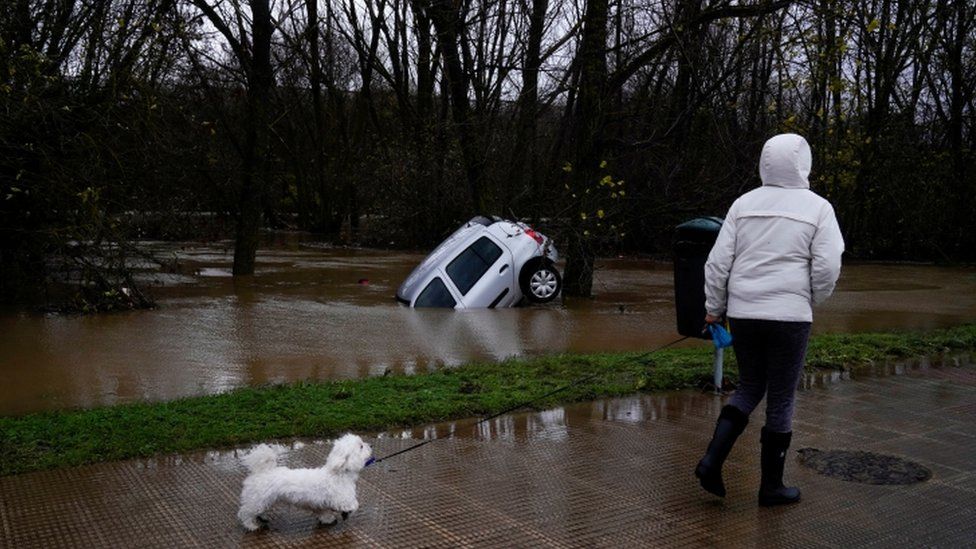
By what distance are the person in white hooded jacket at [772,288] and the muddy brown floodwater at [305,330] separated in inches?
184

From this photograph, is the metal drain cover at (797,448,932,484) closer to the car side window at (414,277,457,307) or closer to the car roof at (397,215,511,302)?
the car side window at (414,277,457,307)

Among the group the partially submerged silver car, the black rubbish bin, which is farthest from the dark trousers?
the partially submerged silver car

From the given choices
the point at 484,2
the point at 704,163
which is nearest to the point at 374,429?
the point at 484,2

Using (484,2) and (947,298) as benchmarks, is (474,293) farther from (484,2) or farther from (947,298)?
(947,298)

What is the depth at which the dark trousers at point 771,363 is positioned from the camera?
16.0 feet

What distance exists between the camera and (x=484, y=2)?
17.4 meters

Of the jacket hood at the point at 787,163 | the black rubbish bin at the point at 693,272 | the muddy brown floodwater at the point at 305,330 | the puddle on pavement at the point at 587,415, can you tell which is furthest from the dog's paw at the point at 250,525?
the black rubbish bin at the point at 693,272

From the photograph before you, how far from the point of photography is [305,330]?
12.6 m

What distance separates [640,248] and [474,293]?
15409 mm

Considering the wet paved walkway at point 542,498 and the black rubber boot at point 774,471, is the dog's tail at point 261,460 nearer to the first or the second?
the wet paved walkway at point 542,498

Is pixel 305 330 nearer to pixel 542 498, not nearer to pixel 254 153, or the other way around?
pixel 542 498

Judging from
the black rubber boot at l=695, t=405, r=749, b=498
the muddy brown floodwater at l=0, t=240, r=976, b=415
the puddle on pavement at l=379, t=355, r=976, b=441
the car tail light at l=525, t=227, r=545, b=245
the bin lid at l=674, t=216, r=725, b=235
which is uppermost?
the bin lid at l=674, t=216, r=725, b=235

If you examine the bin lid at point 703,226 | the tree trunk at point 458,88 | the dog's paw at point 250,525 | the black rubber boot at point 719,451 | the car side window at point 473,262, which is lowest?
the dog's paw at point 250,525

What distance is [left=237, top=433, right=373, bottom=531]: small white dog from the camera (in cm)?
436
